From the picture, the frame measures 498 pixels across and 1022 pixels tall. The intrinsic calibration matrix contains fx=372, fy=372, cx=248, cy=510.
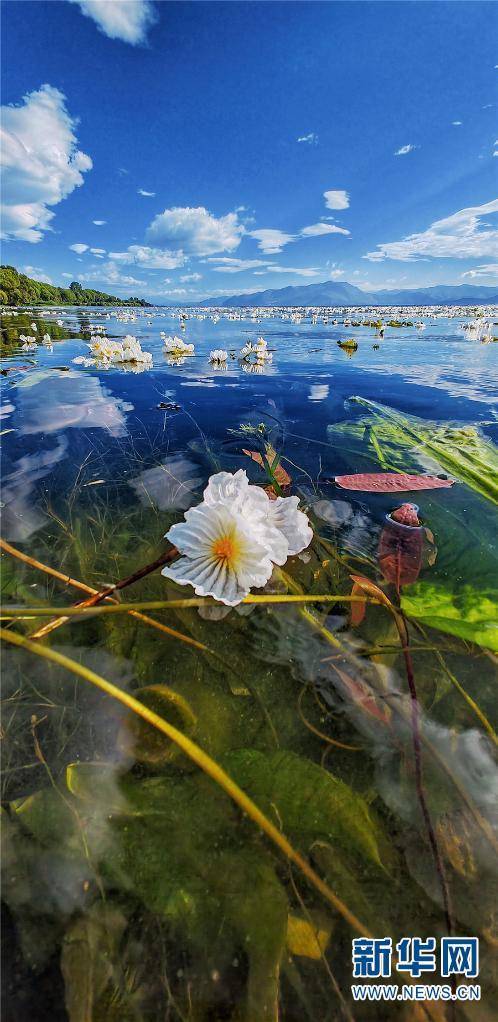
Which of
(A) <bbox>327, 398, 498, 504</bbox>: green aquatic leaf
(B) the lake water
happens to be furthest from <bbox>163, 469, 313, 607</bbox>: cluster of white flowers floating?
(A) <bbox>327, 398, 498, 504</bbox>: green aquatic leaf

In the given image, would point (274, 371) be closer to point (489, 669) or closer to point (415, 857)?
point (489, 669)

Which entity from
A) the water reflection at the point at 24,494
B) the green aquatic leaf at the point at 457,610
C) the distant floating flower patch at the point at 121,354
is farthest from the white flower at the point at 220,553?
the distant floating flower patch at the point at 121,354

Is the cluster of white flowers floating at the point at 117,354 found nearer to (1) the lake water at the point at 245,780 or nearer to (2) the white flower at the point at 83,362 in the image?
(2) the white flower at the point at 83,362

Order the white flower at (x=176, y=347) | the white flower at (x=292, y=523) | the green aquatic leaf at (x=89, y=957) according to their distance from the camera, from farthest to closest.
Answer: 1. the white flower at (x=176, y=347)
2. the white flower at (x=292, y=523)
3. the green aquatic leaf at (x=89, y=957)

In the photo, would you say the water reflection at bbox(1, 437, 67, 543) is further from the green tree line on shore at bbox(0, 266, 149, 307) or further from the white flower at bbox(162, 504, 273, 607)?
the green tree line on shore at bbox(0, 266, 149, 307)

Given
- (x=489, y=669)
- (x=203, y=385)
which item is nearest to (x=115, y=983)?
(x=489, y=669)

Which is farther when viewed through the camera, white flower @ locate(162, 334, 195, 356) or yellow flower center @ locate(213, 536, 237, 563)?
white flower @ locate(162, 334, 195, 356)

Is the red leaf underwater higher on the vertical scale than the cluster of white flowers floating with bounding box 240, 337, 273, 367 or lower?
lower
